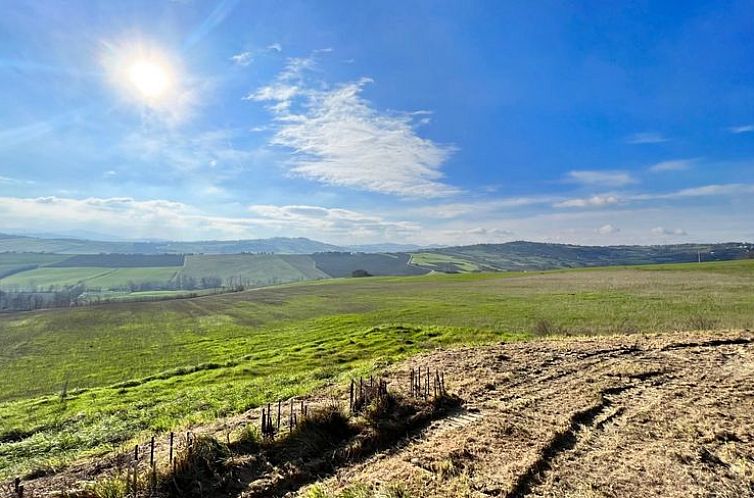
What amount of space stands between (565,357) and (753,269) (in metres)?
92.4

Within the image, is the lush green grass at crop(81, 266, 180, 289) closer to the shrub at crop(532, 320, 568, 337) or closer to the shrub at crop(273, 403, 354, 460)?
the shrub at crop(532, 320, 568, 337)

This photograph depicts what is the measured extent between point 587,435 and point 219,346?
29.8 meters

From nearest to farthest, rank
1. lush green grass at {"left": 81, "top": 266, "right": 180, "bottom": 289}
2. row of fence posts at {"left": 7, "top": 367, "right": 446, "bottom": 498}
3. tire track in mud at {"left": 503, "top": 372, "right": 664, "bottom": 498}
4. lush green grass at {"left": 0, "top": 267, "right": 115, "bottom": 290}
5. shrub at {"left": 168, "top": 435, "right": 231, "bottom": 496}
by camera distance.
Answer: row of fence posts at {"left": 7, "top": 367, "right": 446, "bottom": 498} < shrub at {"left": 168, "top": 435, "right": 231, "bottom": 496} < tire track in mud at {"left": 503, "top": 372, "right": 664, "bottom": 498} < lush green grass at {"left": 0, "top": 267, "right": 115, "bottom": 290} < lush green grass at {"left": 81, "top": 266, "right": 180, "bottom": 289}

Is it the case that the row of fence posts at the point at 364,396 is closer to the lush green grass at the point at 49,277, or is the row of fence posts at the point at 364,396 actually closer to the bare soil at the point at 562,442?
the bare soil at the point at 562,442

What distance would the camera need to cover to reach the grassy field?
14923mm

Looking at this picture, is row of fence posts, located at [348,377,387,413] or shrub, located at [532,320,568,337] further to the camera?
shrub, located at [532,320,568,337]

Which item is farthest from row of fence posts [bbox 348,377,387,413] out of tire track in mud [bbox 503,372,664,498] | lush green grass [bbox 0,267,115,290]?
lush green grass [bbox 0,267,115,290]

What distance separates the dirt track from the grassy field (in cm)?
695

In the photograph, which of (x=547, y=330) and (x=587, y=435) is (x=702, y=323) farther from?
(x=587, y=435)

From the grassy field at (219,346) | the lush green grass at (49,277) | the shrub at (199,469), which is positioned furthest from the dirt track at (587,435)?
the lush green grass at (49,277)

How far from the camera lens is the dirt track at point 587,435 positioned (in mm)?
7770

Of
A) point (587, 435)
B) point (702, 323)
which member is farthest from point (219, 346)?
point (702, 323)

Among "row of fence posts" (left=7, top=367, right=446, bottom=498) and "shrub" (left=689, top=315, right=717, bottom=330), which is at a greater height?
"row of fence posts" (left=7, top=367, right=446, bottom=498)

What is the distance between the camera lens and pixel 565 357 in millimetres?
17641
